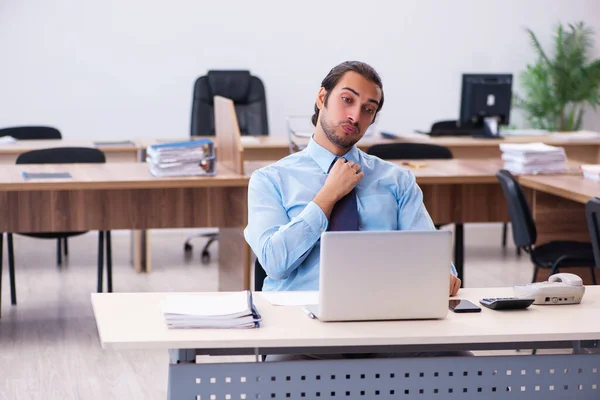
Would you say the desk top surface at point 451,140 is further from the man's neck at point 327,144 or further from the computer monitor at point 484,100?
the man's neck at point 327,144

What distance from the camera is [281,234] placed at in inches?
94.9

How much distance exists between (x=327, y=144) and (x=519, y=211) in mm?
1785

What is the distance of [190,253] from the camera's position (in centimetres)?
644

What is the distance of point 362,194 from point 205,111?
4278mm

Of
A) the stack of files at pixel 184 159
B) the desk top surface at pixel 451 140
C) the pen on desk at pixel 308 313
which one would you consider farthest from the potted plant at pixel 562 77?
the pen on desk at pixel 308 313

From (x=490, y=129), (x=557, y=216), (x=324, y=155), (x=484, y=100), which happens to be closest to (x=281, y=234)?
(x=324, y=155)

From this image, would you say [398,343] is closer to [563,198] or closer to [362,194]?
[362,194]

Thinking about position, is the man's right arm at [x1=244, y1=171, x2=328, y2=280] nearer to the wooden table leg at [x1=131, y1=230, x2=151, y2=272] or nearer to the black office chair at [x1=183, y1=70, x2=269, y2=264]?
the wooden table leg at [x1=131, y1=230, x2=151, y2=272]

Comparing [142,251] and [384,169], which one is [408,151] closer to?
[142,251]

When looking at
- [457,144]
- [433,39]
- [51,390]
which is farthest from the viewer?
[433,39]

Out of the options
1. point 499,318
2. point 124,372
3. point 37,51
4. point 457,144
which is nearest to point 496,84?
point 457,144

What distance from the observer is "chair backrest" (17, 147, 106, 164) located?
16.1ft

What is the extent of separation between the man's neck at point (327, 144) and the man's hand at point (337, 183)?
0.36 ft

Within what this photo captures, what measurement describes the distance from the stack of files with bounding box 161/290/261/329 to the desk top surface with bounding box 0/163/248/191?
2173 mm
